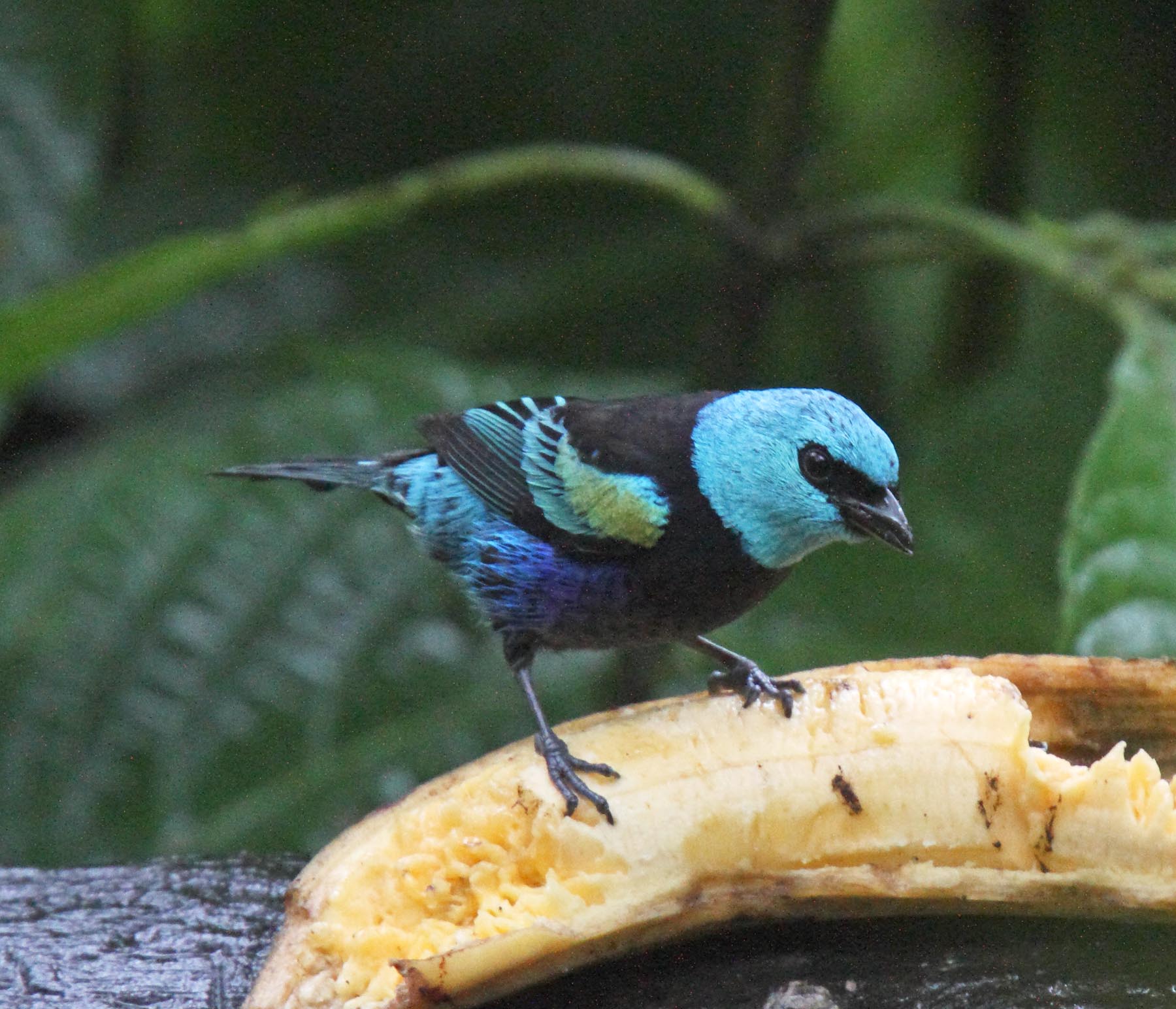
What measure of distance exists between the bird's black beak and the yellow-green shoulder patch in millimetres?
281

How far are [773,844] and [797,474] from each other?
2.08 feet

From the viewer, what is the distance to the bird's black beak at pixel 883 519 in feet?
6.55

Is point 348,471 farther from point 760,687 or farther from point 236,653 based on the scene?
point 760,687

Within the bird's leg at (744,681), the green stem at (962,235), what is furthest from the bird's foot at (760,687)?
the green stem at (962,235)

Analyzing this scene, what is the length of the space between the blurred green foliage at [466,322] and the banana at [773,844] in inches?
20.8

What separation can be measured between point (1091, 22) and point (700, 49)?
97cm

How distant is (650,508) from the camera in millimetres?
2143

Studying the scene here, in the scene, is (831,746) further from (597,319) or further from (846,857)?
(597,319)

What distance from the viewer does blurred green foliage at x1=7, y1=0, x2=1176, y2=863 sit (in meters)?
2.73

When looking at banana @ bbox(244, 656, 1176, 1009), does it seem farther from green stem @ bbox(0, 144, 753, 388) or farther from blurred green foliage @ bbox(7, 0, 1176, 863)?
green stem @ bbox(0, 144, 753, 388)

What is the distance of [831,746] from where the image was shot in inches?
64.4

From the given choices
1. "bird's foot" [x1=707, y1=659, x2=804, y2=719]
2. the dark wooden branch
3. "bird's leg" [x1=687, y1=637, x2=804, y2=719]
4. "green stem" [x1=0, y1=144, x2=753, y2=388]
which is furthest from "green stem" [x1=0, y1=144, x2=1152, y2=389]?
the dark wooden branch

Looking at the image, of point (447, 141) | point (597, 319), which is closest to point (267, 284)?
point (447, 141)

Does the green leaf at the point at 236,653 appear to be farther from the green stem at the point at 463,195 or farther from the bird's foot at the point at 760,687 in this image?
the bird's foot at the point at 760,687
